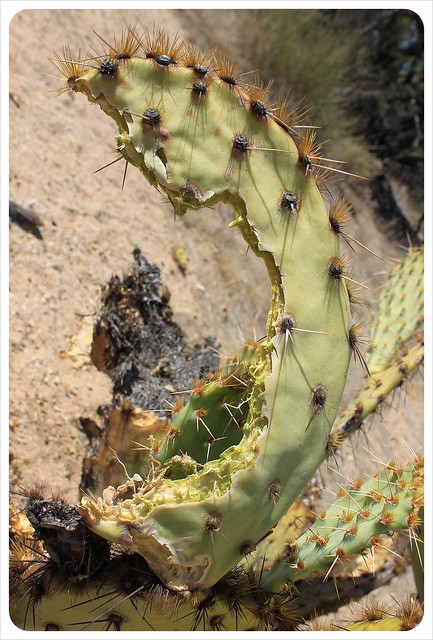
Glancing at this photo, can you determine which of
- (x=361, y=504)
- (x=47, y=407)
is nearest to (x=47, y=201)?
(x=47, y=407)

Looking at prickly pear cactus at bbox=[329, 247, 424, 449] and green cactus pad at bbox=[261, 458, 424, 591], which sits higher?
prickly pear cactus at bbox=[329, 247, 424, 449]

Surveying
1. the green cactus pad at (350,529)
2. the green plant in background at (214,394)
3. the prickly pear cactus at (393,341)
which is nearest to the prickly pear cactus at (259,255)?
the green plant in background at (214,394)

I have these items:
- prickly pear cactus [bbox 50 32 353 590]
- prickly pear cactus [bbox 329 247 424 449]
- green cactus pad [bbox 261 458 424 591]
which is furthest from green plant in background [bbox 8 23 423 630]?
prickly pear cactus [bbox 329 247 424 449]

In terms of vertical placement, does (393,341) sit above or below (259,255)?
below

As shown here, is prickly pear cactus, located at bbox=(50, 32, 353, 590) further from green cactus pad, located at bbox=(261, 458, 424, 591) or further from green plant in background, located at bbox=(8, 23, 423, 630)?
green cactus pad, located at bbox=(261, 458, 424, 591)

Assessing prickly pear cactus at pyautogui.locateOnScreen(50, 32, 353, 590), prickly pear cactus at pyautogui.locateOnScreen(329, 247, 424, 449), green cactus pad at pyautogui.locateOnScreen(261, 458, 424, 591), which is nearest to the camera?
prickly pear cactus at pyautogui.locateOnScreen(50, 32, 353, 590)

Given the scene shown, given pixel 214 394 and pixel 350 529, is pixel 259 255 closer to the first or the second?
pixel 214 394

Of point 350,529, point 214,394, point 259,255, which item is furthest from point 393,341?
point 259,255
